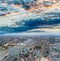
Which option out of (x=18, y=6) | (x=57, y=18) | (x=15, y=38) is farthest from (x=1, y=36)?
(x=57, y=18)

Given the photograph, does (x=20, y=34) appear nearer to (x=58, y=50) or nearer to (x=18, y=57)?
(x=18, y=57)

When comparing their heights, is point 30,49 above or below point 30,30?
below

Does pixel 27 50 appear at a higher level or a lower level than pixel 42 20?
lower

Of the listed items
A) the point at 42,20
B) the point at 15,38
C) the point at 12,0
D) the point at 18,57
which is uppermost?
the point at 12,0

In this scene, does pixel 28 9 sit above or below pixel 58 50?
above

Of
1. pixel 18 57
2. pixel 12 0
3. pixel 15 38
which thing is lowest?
pixel 18 57

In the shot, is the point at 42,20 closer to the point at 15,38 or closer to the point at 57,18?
the point at 57,18

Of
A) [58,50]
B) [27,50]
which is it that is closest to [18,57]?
[27,50]
